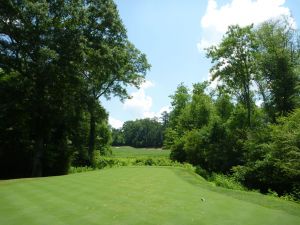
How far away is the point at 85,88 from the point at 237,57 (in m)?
20.2

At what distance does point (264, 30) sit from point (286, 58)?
6.21 m

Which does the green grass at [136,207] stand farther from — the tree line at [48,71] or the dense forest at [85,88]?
the tree line at [48,71]

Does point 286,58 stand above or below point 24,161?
above

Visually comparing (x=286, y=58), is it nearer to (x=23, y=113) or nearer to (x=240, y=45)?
(x=240, y=45)

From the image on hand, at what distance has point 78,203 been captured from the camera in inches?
470

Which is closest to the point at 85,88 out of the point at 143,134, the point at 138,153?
the point at 138,153

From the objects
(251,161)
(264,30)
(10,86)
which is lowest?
(251,161)

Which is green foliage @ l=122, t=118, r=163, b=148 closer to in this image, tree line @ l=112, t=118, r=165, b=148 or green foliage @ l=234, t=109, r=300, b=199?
tree line @ l=112, t=118, r=165, b=148

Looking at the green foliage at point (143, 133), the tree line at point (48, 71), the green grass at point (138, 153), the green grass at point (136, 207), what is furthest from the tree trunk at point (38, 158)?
the green foliage at point (143, 133)

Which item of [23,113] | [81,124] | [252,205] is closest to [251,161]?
[252,205]

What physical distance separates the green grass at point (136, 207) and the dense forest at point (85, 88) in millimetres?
7066

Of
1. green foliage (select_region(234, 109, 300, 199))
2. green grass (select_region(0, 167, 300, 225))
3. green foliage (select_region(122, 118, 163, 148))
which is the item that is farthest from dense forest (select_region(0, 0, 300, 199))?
green foliage (select_region(122, 118, 163, 148))

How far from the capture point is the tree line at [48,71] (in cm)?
2616

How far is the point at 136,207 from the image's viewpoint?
11398 mm
